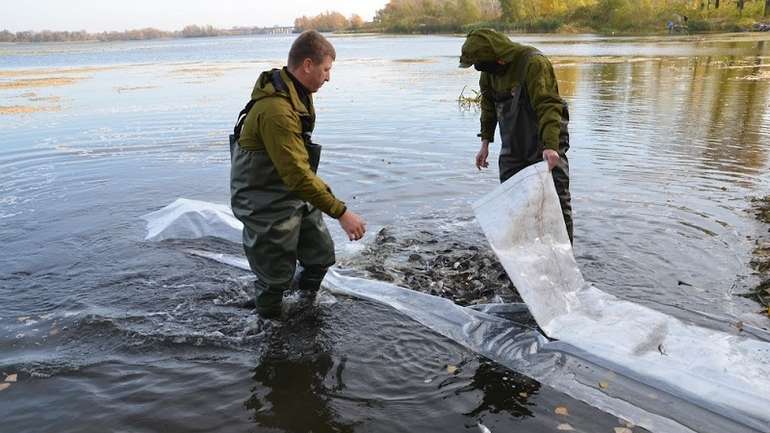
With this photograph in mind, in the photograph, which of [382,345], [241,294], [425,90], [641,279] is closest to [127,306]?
[241,294]

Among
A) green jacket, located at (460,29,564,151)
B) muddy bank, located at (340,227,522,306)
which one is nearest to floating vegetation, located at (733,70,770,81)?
muddy bank, located at (340,227,522,306)

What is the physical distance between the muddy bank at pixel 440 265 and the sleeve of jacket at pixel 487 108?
121 centimetres

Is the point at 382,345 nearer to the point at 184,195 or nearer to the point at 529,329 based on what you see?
the point at 529,329

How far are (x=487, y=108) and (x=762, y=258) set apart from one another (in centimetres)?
287

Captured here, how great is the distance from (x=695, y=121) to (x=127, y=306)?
38.2 ft

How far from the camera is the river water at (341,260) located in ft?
11.5

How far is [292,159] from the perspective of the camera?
12.0 feet

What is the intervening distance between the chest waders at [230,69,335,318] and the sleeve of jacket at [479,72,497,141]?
1.93 metres

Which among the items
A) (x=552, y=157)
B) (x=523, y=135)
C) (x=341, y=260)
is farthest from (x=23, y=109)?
(x=552, y=157)

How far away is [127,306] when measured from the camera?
4875 millimetres

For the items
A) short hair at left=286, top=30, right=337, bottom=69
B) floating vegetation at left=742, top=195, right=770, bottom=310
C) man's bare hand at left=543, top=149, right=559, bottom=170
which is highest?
short hair at left=286, top=30, right=337, bottom=69

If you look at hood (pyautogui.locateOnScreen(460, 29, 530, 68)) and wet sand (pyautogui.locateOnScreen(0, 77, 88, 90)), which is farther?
wet sand (pyautogui.locateOnScreen(0, 77, 88, 90))

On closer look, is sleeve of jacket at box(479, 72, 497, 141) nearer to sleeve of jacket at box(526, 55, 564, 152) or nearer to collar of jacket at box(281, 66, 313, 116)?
sleeve of jacket at box(526, 55, 564, 152)

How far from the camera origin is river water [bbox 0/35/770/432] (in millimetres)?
3494
